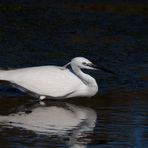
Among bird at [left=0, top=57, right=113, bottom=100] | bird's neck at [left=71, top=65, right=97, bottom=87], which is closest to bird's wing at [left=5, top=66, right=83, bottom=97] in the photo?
bird at [left=0, top=57, right=113, bottom=100]

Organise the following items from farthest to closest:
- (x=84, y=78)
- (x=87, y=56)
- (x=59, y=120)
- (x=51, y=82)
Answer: (x=87, y=56) < (x=84, y=78) < (x=51, y=82) < (x=59, y=120)

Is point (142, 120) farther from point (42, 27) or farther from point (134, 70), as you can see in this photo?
point (42, 27)

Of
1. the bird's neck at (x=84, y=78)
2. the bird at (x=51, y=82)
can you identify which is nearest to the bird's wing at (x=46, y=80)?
the bird at (x=51, y=82)

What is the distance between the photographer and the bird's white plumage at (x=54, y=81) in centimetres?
1191

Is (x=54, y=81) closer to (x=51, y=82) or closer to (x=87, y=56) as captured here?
(x=51, y=82)

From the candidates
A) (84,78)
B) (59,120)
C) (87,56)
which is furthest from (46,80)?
(87,56)

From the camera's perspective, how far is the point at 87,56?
51.4 ft

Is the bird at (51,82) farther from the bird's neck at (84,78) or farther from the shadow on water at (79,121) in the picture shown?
the shadow on water at (79,121)

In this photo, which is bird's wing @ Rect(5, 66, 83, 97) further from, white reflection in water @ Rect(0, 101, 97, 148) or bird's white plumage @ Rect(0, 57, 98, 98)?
white reflection in water @ Rect(0, 101, 97, 148)

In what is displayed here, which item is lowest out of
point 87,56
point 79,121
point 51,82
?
point 79,121

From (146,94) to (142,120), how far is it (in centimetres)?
203

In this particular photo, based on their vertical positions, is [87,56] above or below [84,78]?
above

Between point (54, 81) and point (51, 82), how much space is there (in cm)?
5

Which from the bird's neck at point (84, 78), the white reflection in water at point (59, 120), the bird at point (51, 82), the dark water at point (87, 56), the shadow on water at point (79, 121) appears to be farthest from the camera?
the bird's neck at point (84, 78)
